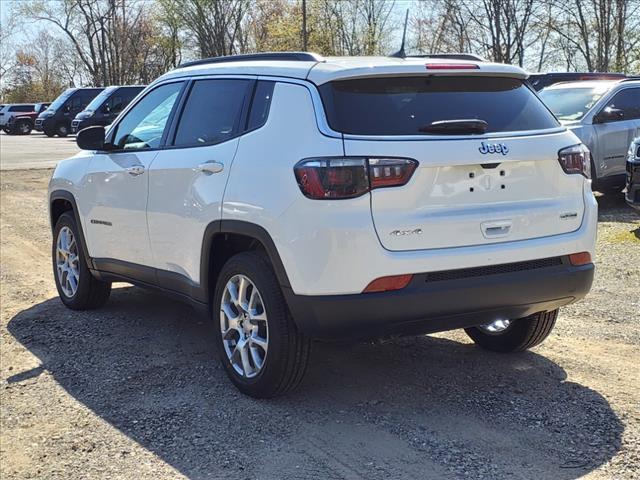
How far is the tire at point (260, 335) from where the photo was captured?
3969 mm

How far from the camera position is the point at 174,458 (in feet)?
12.0

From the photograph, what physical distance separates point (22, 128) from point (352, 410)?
142 feet

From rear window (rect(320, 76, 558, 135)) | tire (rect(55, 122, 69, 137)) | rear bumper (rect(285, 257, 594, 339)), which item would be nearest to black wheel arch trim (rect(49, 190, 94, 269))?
rear bumper (rect(285, 257, 594, 339))

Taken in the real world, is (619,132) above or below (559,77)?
below

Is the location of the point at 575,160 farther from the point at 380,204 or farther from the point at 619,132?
the point at 619,132

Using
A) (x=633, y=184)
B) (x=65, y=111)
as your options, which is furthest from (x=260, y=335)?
(x=65, y=111)

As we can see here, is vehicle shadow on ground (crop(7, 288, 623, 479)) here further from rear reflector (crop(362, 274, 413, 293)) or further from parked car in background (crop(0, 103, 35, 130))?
parked car in background (crop(0, 103, 35, 130))

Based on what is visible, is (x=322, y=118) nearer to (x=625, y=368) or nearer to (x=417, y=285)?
(x=417, y=285)

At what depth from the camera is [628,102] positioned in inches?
428

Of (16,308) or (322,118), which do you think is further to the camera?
(16,308)

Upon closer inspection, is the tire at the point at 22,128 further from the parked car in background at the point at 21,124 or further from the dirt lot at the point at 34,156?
the dirt lot at the point at 34,156

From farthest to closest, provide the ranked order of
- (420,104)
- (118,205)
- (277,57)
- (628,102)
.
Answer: (628,102)
(118,205)
(277,57)
(420,104)

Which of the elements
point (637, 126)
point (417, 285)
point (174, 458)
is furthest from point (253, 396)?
point (637, 126)

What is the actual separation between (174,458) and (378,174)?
1.65 m
